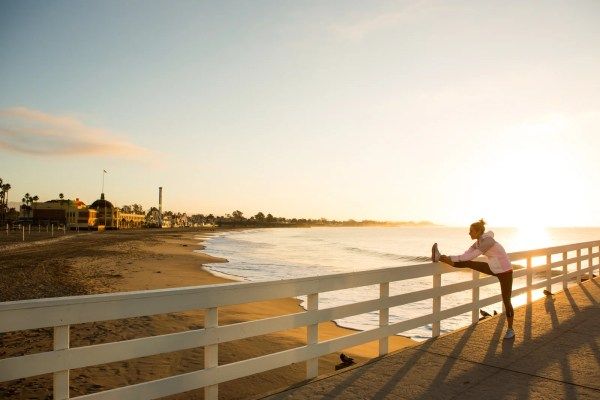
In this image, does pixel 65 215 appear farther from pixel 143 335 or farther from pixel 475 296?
pixel 475 296

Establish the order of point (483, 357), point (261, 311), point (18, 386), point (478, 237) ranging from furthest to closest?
point (261, 311) < point (478, 237) < point (18, 386) < point (483, 357)

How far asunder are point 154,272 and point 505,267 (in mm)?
21186

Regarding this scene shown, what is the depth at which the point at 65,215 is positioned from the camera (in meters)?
135

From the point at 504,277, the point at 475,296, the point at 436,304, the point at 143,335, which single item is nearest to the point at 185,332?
the point at 436,304

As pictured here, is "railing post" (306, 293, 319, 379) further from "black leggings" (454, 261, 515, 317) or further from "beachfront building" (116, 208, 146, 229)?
"beachfront building" (116, 208, 146, 229)

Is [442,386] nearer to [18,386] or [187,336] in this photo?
[187,336]

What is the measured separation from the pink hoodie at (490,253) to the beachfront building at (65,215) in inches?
5428

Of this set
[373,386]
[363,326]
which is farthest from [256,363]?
[363,326]

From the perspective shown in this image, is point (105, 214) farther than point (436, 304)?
Yes

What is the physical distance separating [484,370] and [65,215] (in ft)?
486

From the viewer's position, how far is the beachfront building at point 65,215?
132500 mm

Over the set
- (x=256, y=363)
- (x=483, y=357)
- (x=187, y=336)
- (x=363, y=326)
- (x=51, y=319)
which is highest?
(x=51, y=319)

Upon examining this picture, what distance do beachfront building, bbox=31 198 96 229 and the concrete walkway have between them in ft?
453

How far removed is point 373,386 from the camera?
16.7ft
